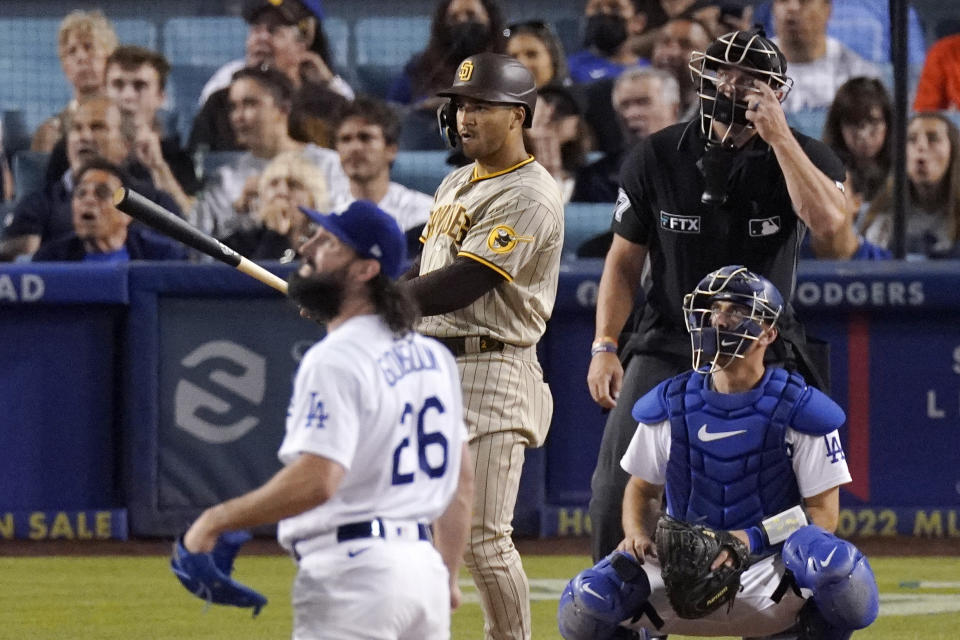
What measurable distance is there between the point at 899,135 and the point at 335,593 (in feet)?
20.0

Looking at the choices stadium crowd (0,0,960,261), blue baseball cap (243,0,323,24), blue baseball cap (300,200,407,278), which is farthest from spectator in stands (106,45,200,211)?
blue baseball cap (300,200,407,278)

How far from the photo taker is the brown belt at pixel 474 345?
183 inches

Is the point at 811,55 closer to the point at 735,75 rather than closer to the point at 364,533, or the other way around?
the point at 735,75

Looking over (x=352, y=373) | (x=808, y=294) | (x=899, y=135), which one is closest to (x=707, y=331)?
(x=352, y=373)

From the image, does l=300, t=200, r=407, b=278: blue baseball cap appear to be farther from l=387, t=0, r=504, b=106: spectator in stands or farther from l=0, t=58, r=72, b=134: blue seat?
l=0, t=58, r=72, b=134: blue seat

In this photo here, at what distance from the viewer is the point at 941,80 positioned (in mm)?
9688

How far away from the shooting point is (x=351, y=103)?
918 cm

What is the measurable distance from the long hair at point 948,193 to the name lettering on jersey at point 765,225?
444 centimetres

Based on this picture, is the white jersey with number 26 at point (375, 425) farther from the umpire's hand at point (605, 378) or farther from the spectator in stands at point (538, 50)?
the spectator in stands at point (538, 50)

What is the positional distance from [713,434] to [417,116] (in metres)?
5.62

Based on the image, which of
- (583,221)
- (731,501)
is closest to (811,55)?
(583,221)

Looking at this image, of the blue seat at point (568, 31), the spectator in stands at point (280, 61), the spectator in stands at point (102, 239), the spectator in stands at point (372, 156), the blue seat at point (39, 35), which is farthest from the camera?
the blue seat at point (568, 31)

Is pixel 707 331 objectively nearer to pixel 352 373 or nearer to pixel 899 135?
pixel 352 373

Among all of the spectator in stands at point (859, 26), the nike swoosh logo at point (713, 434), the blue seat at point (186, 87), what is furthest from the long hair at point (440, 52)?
the nike swoosh logo at point (713, 434)
